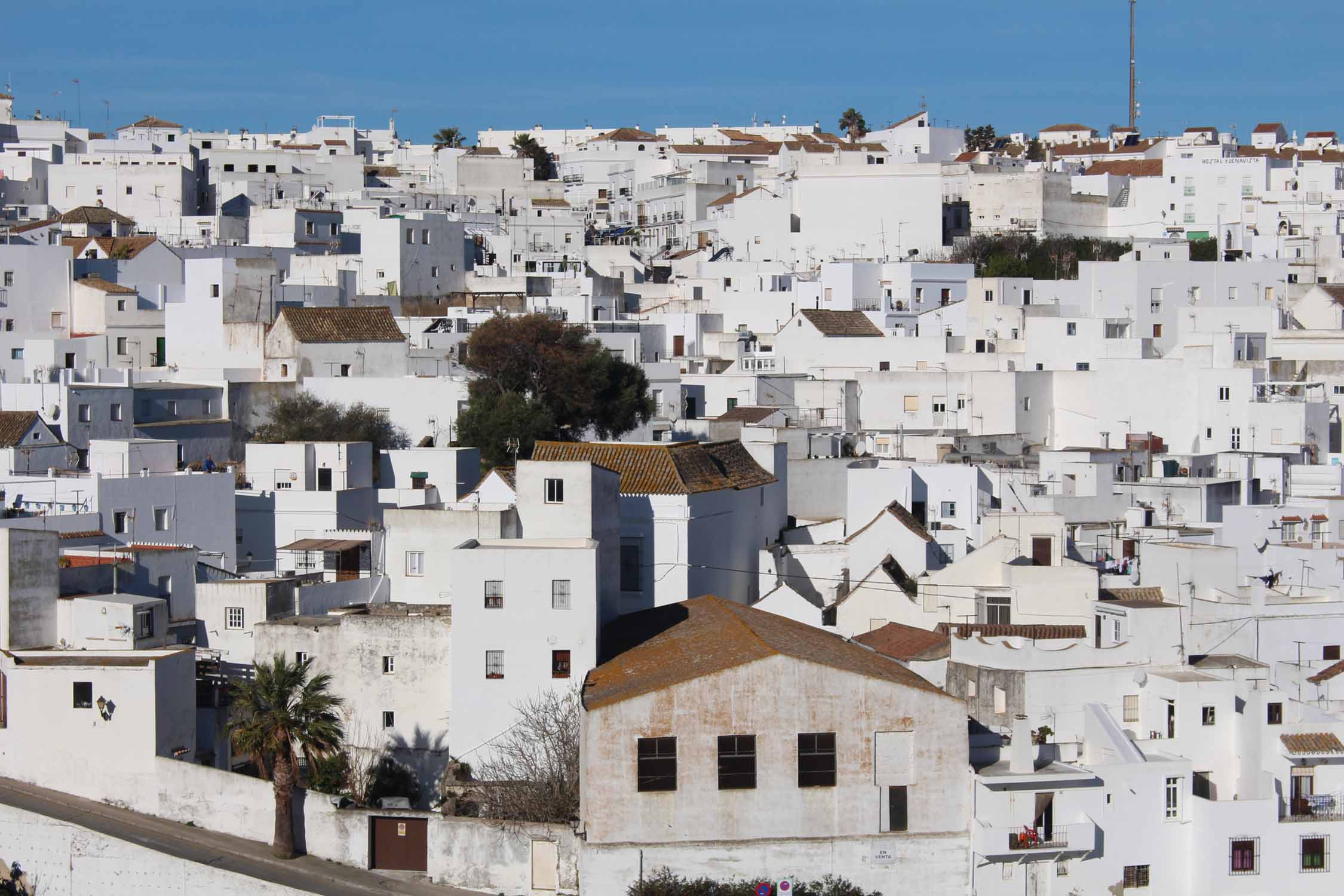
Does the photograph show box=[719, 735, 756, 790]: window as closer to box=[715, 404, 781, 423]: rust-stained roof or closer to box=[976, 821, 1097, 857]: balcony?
box=[976, 821, 1097, 857]: balcony

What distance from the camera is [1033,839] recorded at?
1941 centimetres

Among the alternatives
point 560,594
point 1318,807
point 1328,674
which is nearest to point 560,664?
point 560,594

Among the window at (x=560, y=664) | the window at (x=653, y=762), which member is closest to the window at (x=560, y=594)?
the window at (x=560, y=664)

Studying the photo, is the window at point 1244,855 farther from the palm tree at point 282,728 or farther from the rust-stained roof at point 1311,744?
the palm tree at point 282,728

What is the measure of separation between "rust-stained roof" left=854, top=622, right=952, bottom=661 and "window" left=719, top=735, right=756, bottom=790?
4.24 m

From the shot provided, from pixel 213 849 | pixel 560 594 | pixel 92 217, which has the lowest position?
pixel 213 849

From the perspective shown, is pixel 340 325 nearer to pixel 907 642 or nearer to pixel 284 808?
pixel 907 642

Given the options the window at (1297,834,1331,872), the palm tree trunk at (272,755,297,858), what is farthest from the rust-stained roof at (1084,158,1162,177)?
the palm tree trunk at (272,755,297,858)

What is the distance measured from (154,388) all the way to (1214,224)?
37.0 meters

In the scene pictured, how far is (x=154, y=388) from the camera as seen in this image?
3838cm

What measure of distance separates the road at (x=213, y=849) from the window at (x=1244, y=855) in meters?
7.80

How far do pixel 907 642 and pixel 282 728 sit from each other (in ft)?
26.0

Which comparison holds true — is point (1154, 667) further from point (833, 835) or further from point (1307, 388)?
point (1307, 388)

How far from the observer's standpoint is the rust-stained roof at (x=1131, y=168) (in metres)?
64.1
